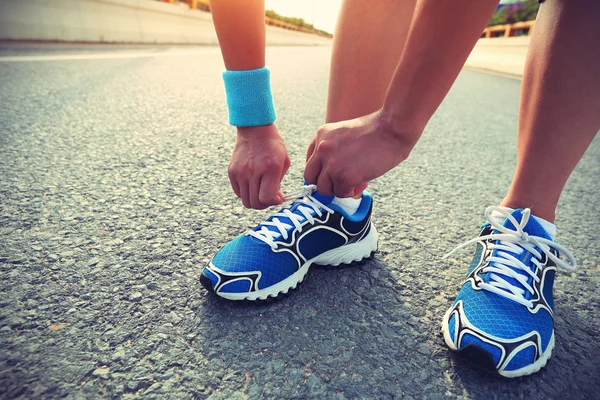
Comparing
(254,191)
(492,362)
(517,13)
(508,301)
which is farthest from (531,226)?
(517,13)

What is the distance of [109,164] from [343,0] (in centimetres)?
112

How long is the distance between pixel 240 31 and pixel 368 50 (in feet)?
1.38

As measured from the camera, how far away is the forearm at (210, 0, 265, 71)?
0.93 meters

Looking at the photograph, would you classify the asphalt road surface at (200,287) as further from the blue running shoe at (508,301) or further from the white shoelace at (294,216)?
the white shoelace at (294,216)

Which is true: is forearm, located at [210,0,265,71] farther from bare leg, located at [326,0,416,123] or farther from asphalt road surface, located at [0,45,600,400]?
asphalt road surface, located at [0,45,600,400]

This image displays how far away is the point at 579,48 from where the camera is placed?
908mm

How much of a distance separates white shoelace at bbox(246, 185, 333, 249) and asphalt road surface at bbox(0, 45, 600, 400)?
0.50ft

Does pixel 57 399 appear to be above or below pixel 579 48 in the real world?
below

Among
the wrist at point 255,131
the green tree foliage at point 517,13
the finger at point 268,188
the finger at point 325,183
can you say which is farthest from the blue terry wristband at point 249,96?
the green tree foliage at point 517,13

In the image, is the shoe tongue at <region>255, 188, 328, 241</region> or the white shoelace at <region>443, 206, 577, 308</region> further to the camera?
the shoe tongue at <region>255, 188, 328, 241</region>

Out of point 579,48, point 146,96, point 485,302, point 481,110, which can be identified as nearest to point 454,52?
point 579,48

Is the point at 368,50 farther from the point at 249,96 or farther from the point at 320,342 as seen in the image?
the point at 320,342

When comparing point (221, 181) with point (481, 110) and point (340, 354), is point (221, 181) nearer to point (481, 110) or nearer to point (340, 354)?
point (340, 354)

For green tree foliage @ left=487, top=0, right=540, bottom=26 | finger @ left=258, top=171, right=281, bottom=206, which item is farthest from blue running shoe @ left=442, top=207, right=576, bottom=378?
green tree foliage @ left=487, top=0, right=540, bottom=26
